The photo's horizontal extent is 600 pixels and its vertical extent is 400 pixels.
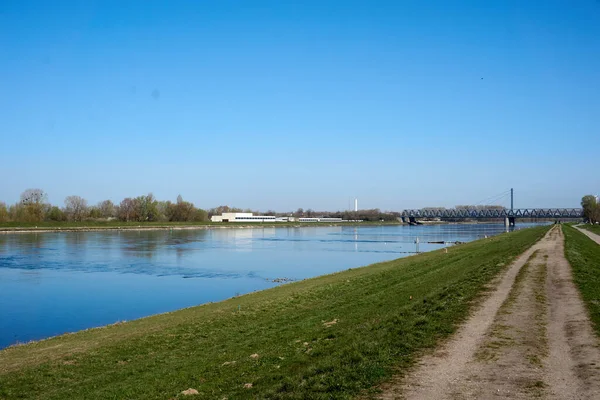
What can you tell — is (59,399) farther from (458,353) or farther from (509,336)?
(509,336)

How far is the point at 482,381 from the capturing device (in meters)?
7.29

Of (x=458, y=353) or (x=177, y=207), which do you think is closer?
(x=458, y=353)

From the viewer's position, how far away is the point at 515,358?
8320 millimetres

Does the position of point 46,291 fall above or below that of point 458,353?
below

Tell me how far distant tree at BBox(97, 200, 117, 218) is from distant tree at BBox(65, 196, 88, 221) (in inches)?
587

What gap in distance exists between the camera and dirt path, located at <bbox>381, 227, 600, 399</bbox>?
6906 millimetres

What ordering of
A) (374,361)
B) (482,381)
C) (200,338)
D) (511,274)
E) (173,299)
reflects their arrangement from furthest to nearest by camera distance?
(173,299), (511,274), (200,338), (374,361), (482,381)

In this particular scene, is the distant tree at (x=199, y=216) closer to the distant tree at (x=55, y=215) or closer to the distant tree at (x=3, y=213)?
the distant tree at (x=55, y=215)

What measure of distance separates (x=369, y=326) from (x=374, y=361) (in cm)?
332

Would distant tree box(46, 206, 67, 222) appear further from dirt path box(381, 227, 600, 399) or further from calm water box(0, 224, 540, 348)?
Answer: dirt path box(381, 227, 600, 399)

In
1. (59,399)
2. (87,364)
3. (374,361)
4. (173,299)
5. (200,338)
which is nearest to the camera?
(374,361)

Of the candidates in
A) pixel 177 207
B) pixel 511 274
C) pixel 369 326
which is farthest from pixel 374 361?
pixel 177 207

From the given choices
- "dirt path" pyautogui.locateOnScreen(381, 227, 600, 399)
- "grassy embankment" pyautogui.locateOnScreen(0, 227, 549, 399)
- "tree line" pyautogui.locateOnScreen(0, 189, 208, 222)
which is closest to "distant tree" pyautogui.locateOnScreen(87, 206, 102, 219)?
"tree line" pyautogui.locateOnScreen(0, 189, 208, 222)

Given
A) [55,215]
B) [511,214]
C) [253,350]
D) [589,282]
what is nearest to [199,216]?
[55,215]
